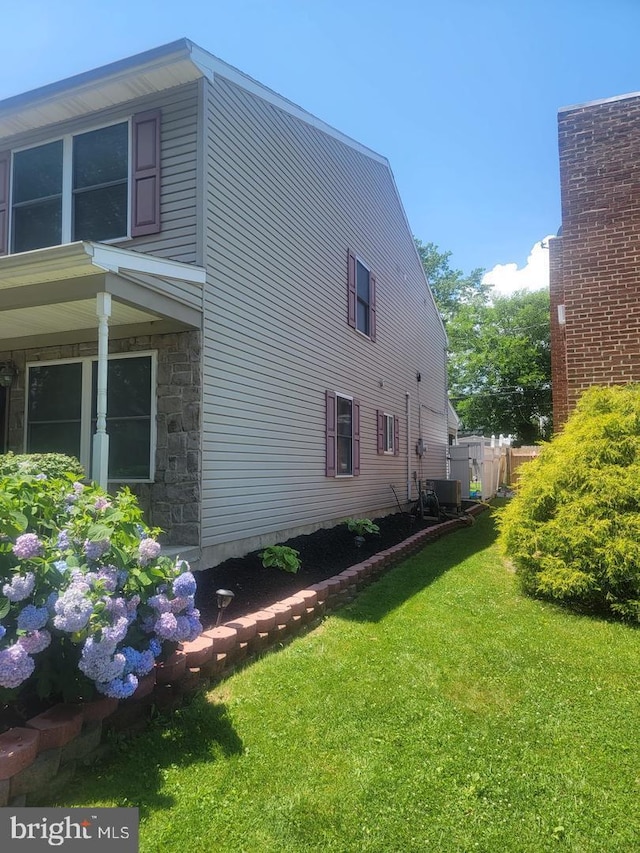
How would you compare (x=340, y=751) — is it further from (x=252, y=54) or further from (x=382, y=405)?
(x=382, y=405)

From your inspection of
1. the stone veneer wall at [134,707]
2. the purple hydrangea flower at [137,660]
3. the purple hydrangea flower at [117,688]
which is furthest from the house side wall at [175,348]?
the purple hydrangea flower at [117,688]

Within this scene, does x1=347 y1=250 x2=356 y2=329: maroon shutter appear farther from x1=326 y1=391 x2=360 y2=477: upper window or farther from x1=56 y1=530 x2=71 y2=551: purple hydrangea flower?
x1=56 y1=530 x2=71 y2=551: purple hydrangea flower

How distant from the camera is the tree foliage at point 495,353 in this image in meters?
36.2

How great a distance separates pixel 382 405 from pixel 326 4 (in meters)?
7.13

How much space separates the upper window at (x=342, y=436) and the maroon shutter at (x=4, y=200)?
4847 millimetres

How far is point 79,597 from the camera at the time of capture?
7.32 ft

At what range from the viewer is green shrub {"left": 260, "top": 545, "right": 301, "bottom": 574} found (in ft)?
18.5

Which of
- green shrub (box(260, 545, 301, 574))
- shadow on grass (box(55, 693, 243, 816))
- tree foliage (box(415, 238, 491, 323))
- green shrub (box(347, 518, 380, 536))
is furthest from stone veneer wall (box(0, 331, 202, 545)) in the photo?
tree foliage (box(415, 238, 491, 323))

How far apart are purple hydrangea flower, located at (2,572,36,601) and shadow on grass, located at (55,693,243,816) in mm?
835

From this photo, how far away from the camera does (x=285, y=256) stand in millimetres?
7793

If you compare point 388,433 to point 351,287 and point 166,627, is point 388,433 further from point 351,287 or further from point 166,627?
point 166,627

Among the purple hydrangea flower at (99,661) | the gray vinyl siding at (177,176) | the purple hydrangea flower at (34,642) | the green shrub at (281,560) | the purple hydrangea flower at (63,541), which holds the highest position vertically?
the gray vinyl siding at (177,176)

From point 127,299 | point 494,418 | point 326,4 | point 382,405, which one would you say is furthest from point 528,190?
point 494,418

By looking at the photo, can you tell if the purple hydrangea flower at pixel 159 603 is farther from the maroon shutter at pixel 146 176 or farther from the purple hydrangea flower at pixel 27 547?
the maroon shutter at pixel 146 176
